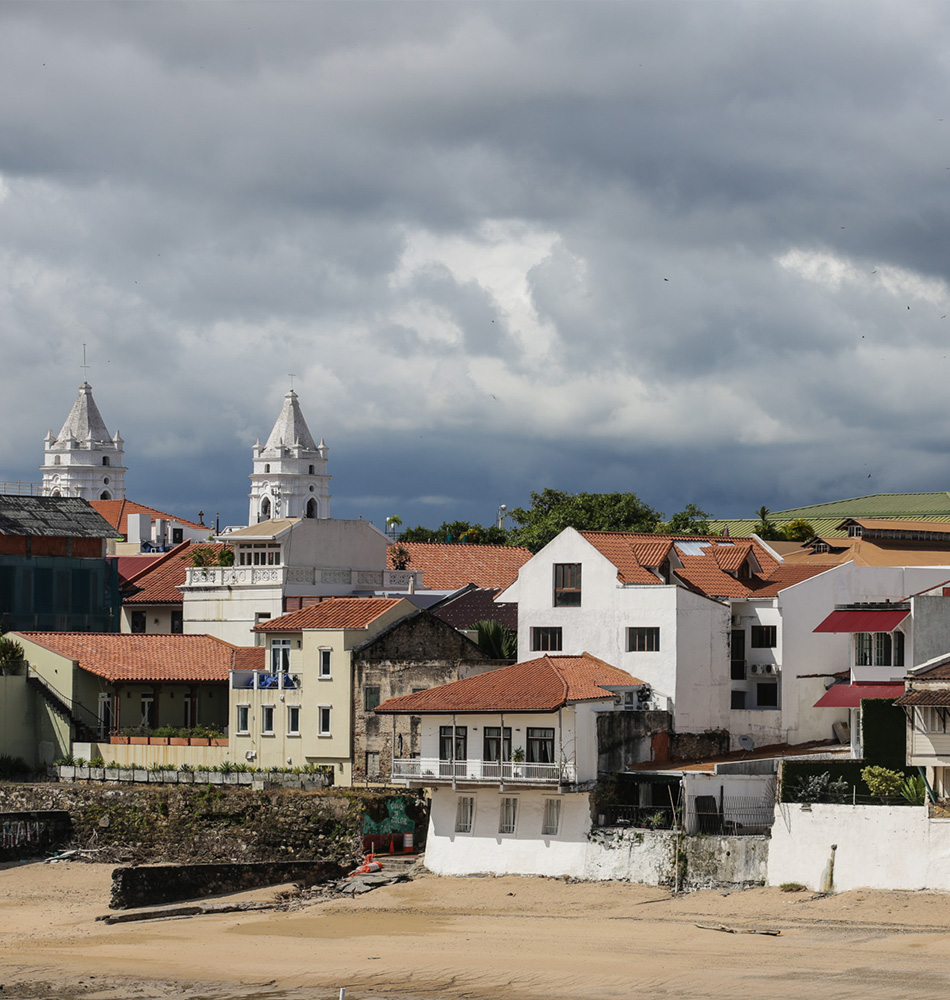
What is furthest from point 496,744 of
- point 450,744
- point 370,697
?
point 370,697

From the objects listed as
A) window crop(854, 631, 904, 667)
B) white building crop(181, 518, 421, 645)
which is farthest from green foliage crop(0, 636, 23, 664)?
window crop(854, 631, 904, 667)

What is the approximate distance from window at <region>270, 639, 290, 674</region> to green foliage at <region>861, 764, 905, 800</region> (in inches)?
1054

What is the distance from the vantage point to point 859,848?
50844 millimetres

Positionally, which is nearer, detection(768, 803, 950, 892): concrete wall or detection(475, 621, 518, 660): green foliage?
detection(768, 803, 950, 892): concrete wall

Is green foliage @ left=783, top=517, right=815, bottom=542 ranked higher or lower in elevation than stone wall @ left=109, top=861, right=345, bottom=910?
higher

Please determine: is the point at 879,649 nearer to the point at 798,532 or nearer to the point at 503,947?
the point at 503,947

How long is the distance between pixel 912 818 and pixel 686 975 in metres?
10.6

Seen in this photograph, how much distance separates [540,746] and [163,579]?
141 ft

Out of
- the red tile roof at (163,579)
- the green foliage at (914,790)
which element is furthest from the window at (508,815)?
the red tile roof at (163,579)

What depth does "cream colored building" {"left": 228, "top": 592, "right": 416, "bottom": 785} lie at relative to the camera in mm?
68250

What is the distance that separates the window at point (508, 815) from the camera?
58406 millimetres

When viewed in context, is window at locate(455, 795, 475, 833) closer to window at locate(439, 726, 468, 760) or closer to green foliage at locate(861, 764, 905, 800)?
window at locate(439, 726, 468, 760)

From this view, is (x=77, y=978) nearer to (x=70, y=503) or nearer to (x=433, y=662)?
(x=433, y=662)

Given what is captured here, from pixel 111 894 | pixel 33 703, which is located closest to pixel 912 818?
pixel 111 894
